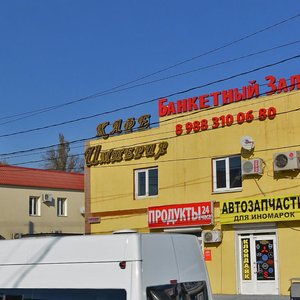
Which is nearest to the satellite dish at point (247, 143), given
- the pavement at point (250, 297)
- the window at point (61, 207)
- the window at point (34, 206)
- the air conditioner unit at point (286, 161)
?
the air conditioner unit at point (286, 161)

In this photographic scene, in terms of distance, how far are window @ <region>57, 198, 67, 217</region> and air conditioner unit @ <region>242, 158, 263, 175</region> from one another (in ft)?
75.7

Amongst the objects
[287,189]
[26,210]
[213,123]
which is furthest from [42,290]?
[26,210]

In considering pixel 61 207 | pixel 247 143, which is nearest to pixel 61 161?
pixel 61 207

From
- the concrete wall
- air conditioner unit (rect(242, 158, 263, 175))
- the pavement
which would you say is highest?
air conditioner unit (rect(242, 158, 263, 175))

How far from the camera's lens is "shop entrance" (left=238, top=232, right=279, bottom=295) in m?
20.2

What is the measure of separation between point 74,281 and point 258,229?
14987 mm

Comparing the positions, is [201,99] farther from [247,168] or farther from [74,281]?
[74,281]

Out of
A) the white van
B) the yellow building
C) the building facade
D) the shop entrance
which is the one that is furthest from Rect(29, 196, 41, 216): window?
the white van

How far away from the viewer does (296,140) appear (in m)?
19.9

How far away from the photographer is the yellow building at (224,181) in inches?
786

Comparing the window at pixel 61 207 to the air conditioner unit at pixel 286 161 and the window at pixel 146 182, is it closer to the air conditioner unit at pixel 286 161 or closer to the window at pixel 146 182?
the window at pixel 146 182

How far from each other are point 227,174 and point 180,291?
15784 millimetres

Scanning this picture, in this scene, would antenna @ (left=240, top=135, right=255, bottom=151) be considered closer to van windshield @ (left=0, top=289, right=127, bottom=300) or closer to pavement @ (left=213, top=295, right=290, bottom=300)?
pavement @ (left=213, top=295, right=290, bottom=300)

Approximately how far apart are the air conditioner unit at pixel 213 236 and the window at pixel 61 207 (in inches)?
839
